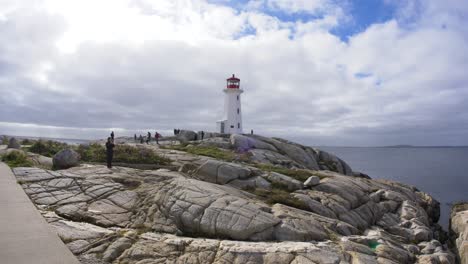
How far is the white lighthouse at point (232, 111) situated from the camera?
57.9m

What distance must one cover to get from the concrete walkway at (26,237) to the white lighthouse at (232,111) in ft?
146

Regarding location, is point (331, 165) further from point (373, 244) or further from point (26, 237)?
point (26, 237)

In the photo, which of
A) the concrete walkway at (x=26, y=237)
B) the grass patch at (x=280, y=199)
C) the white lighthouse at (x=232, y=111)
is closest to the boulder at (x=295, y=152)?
the white lighthouse at (x=232, y=111)

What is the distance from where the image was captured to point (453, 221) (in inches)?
988

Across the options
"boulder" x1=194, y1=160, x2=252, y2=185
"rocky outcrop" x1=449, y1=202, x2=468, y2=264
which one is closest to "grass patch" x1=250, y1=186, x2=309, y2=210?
"boulder" x1=194, y1=160, x2=252, y2=185

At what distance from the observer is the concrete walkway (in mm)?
9062

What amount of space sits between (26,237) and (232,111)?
48.9 meters

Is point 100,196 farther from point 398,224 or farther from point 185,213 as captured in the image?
point 398,224

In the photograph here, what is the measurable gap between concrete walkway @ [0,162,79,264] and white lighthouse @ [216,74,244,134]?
146 ft

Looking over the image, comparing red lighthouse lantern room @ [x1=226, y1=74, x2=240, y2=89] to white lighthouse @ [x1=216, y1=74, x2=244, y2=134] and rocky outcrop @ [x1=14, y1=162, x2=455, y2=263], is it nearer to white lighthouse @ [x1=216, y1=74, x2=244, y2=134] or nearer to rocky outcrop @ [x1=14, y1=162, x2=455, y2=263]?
white lighthouse @ [x1=216, y1=74, x2=244, y2=134]

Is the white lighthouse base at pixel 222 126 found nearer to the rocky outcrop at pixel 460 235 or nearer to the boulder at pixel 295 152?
the boulder at pixel 295 152

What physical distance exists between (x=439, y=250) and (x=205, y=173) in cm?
1421

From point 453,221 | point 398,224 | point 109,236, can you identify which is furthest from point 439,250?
point 109,236

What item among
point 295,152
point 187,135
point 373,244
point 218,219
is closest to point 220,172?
point 218,219
